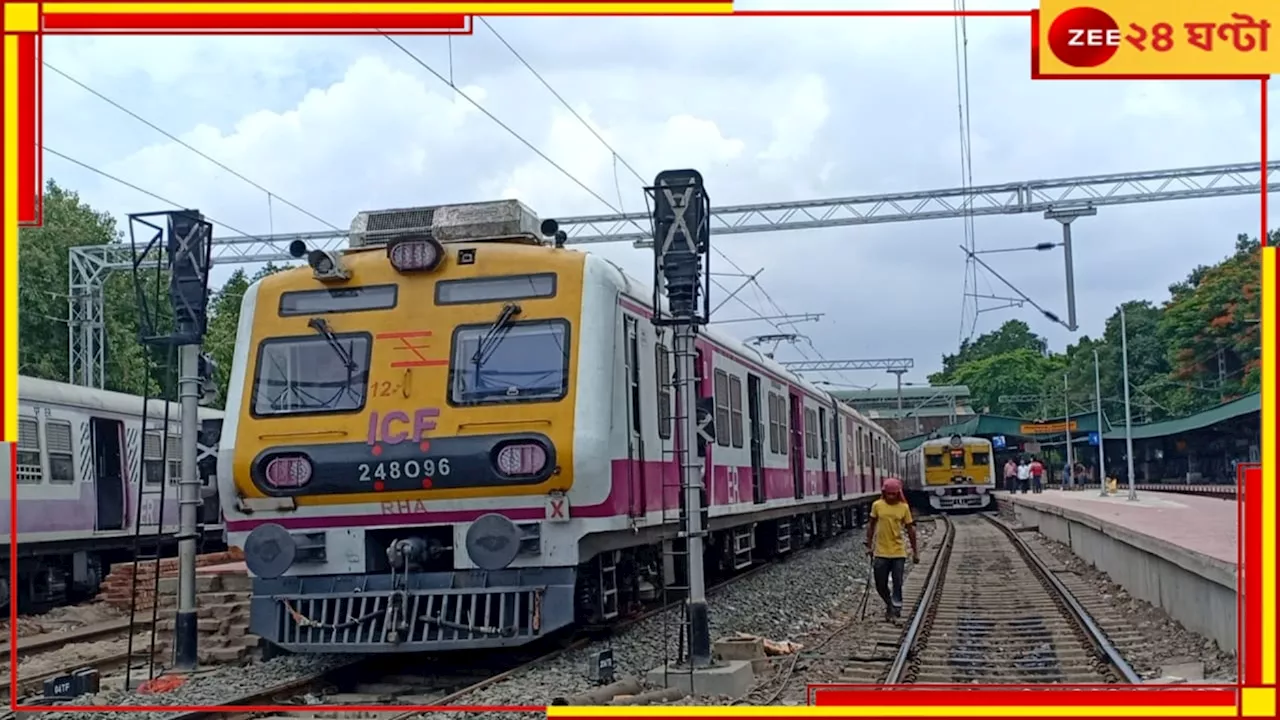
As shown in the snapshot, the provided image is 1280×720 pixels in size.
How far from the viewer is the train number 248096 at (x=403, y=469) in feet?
27.9

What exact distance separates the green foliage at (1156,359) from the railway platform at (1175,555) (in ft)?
4.58

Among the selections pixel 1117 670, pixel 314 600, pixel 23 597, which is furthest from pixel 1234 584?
pixel 23 597

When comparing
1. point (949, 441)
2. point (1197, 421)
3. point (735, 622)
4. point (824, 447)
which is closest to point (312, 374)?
point (735, 622)

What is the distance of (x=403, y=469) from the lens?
8.55 metres

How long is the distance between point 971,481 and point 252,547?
32.1 meters

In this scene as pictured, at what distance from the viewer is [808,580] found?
15.5 meters

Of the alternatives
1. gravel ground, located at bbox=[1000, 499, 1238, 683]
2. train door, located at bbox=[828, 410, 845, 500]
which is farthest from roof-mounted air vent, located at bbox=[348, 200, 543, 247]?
train door, located at bbox=[828, 410, 845, 500]

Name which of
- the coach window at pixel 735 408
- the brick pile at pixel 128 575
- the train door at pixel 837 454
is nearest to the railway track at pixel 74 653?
the brick pile at pixel 128 575

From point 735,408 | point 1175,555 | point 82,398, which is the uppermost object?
point 82,398

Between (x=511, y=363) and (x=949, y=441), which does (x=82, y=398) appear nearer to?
(x=511, y=363)

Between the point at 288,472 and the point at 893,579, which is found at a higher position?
the point at 288,472

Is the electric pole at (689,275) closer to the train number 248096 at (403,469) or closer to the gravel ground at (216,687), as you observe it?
the train number 248096 at (403,469)

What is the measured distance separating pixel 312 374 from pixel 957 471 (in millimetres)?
31417

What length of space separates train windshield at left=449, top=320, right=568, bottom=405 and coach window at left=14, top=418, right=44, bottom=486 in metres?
7.75
